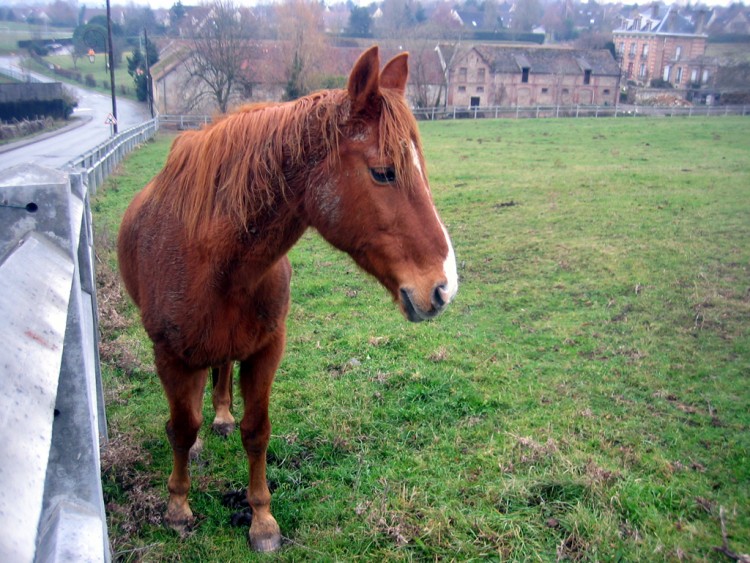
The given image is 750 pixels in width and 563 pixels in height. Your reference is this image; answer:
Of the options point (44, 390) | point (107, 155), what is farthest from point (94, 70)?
point (44, 390)

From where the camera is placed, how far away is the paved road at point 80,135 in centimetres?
1369

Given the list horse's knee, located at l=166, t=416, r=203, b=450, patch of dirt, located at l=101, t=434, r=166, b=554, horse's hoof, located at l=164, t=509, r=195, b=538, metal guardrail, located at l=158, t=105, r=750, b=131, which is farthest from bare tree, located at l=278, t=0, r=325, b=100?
horse's hoof, located at l=164, t=509, r=195, b=538

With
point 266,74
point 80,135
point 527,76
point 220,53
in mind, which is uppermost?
point 527,76

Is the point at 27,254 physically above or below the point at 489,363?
above

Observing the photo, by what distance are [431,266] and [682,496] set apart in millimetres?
2330

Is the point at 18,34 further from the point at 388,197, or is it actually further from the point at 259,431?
the point at 388,197

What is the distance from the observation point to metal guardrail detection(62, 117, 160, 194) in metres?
13.1

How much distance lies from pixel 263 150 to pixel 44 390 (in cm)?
192

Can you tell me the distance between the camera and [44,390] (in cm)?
81

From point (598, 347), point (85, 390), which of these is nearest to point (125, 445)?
point (85, 390)

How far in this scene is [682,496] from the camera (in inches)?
132

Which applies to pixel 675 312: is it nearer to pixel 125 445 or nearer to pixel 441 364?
pixel 441 364

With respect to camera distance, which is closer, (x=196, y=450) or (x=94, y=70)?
(x=196, y=450)

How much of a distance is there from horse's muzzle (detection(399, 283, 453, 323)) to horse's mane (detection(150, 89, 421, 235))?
53cm
